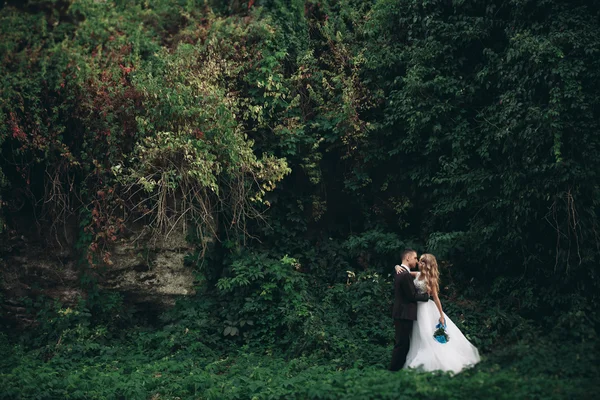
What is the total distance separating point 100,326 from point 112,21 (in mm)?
6834

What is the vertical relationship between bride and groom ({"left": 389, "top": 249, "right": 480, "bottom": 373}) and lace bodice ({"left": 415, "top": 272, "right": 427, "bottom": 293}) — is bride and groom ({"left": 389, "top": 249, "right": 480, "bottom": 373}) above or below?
below

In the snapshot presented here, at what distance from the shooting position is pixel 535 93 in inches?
363

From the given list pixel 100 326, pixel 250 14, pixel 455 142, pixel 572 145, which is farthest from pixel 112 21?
pixel 572 145

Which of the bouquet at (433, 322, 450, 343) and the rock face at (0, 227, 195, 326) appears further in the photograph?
the rock face at (0, 227, 195, 326)

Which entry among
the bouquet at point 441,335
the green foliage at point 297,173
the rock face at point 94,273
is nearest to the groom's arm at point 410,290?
the bouquet at point 441,335

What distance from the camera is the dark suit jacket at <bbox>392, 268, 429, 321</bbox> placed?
25.6ft

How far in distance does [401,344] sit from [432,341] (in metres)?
0.47

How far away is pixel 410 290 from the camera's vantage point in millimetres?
7805

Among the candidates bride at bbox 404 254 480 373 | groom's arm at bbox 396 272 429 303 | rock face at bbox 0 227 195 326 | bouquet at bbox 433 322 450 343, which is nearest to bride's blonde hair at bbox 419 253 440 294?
bride at bbox 404 254 480 373

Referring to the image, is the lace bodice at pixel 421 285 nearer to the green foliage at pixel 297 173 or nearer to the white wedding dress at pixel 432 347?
the white wedding dress at pixel 432 347

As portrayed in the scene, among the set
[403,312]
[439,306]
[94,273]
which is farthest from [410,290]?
[94,273]

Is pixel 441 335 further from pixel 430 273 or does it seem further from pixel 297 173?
pixel 297 173

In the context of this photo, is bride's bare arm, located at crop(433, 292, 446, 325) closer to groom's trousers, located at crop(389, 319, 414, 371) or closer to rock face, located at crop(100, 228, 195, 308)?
groom's trousers, located at crop(389, 319, 414, 371)

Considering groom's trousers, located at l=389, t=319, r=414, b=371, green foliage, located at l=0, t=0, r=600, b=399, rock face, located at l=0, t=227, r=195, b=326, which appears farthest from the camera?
rock face, located at l=0, t=227, r=195, b=326
